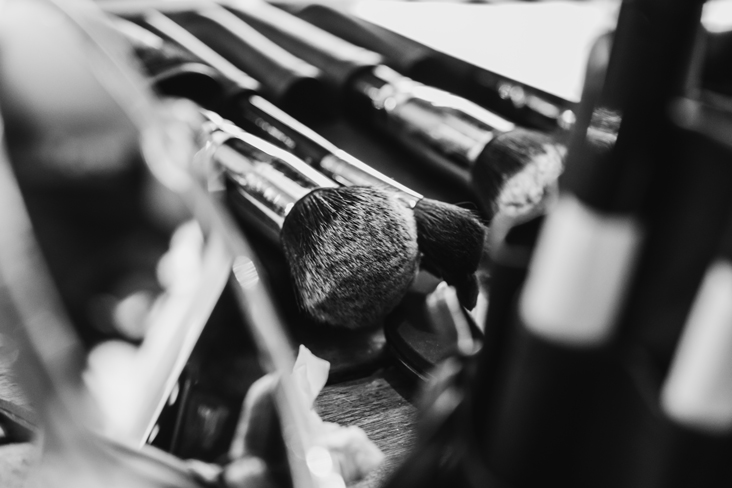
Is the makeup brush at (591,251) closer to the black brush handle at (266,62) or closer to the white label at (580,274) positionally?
the white label at (580,274)

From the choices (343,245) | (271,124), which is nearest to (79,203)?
(343,245)

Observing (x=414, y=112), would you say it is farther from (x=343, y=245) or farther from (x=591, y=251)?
(x=591, y=251)

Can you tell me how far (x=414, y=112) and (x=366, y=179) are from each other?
0.11 m

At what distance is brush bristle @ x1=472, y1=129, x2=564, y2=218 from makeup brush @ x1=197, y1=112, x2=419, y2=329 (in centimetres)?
8

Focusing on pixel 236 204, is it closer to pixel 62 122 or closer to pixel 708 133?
pixel 62 122

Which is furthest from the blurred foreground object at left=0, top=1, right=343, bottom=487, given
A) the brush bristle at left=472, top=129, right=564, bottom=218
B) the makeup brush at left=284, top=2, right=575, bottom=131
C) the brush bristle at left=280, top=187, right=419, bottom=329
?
the makeup brush at left=284, top=2, right=575, bottom=131

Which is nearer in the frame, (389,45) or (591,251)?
(591,251)

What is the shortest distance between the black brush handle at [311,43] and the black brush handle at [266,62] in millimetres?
13

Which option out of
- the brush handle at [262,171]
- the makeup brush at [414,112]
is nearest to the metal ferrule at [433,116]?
the makeup brush at [414,112]

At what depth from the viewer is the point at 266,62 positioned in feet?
1.82

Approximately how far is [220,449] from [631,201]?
0.17 metres

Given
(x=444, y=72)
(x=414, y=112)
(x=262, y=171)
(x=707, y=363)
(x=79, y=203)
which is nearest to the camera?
(x=707, y=363)

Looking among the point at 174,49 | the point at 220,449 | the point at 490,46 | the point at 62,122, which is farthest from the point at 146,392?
the point at 490,46

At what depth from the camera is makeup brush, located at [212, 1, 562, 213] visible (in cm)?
42
